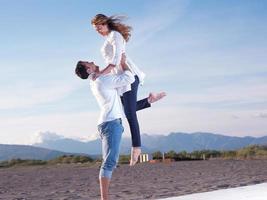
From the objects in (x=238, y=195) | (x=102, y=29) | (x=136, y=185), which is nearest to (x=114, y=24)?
(x=102, y=29)

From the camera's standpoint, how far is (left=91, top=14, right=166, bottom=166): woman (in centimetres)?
493

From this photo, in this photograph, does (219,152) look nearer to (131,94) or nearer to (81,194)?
(81,194)

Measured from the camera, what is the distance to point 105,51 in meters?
4.98

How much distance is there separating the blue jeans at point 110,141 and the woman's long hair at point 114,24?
34.6 inches

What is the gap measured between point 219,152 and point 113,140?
40.2m

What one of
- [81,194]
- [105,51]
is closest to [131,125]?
[105,51]

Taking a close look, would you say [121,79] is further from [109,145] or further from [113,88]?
[109,145]

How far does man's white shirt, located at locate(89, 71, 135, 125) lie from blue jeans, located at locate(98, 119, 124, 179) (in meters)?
0.05

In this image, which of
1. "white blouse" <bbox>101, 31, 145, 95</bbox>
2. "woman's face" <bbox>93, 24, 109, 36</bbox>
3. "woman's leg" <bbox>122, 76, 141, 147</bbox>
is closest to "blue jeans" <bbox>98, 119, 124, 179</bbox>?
"woman's leg" <bbox>122, 76, 141, 147</bbox>

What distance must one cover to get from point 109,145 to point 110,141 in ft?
0.12

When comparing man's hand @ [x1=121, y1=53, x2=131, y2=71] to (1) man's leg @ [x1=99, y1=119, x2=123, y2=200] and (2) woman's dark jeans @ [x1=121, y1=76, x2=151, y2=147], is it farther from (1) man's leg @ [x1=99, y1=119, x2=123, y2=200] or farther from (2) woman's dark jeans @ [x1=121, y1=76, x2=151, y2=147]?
(1) man's leg @ [x1=99, y1=119, x2=123, y2=200]

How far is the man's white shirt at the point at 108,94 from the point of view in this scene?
15.6ft

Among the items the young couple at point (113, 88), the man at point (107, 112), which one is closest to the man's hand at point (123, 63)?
the young couple at point (113, 88)

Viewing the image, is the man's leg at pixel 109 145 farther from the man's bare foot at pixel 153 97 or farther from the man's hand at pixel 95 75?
the man's bare foot at pixel 153 97
